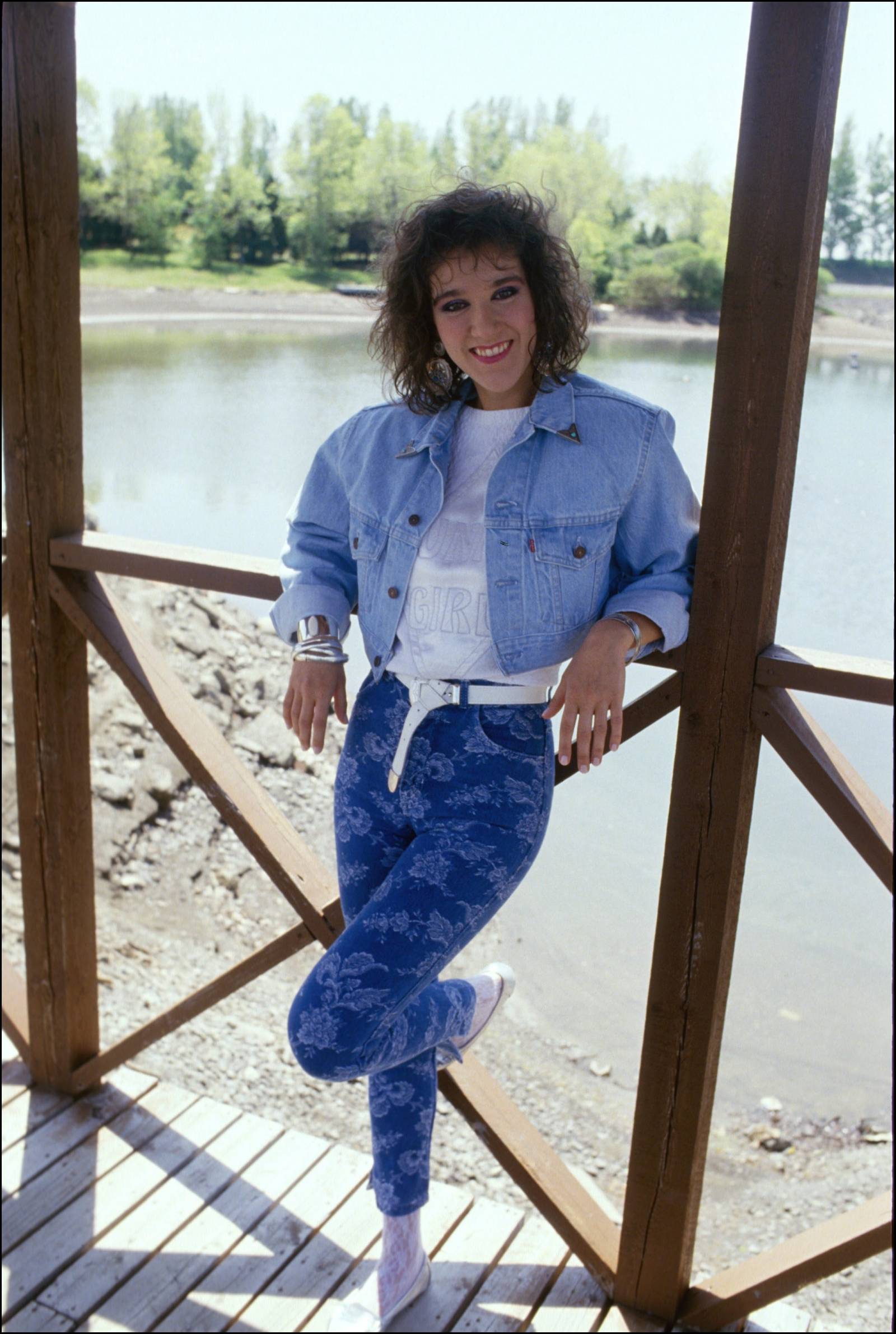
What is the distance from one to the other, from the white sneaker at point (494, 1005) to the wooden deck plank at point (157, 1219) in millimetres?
565

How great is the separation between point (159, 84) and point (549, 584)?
1893 centimetres

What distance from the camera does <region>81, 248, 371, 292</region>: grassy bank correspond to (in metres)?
6.51

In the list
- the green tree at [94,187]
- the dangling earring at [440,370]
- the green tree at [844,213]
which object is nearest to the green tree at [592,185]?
the green tree at [844,213]

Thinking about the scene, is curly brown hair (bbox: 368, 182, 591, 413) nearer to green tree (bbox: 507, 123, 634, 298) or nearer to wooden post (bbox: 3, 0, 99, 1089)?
wooden post (bbox: 3, 0, 99, 1089)

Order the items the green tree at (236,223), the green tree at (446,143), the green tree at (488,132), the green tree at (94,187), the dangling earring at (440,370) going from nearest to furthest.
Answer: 1. the dangling earring at (440,370)
2. the green tree at (488,132)
3. the green tree at (446,143)
4. the green tree at (236,223)
5. the green tree at (94,187)

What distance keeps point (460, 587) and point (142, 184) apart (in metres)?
12.6

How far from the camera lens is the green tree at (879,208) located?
252 inches

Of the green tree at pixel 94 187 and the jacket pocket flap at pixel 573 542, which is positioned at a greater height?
the green tree at pixel 94 187

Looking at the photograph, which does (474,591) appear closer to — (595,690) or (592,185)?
(595,690)

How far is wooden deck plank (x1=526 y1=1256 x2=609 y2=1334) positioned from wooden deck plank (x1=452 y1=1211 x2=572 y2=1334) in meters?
0.01

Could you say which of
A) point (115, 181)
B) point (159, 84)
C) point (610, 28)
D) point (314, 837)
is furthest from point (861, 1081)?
point (159, 84)

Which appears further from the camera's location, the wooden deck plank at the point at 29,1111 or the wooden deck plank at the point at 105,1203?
the wooden deck plank at the point at 29,1111

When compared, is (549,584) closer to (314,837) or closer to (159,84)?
(314,837)

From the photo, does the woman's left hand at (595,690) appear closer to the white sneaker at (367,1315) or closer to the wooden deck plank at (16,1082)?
the white sneaker at (367,1315)
